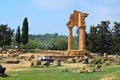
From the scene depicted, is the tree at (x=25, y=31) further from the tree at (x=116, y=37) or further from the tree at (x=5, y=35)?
the tree at (x=116, y=37)

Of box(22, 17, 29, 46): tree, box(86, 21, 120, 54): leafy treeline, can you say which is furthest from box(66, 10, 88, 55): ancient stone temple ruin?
box(22, 17, 29, 46): tree

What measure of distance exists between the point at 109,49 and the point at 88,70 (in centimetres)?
5869

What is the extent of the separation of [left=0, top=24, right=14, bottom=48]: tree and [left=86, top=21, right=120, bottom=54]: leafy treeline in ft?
71.1

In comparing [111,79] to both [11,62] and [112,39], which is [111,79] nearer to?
[11,62]

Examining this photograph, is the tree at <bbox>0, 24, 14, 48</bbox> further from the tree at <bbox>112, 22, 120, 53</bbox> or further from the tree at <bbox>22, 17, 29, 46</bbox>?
the tree at <bbox>112, 22, 120, 53</bbox>

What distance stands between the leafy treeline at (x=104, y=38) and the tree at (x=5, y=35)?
21.7 meters

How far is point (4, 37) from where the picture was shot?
94.9 m

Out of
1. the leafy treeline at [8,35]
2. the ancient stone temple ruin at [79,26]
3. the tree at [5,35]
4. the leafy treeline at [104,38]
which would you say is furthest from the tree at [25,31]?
the ancient stone temple ruin at [79,26]

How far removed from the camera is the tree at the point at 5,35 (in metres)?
94.7

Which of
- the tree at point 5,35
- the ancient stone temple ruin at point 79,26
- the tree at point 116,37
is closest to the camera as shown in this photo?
the ancient stone temple ruin at point 79,26

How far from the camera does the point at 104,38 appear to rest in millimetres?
87375

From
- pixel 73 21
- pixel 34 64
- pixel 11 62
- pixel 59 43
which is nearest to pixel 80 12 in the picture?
pixel 73 21

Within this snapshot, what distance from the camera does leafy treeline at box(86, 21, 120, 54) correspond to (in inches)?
3403

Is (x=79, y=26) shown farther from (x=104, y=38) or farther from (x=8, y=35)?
(x=8, y=35)
